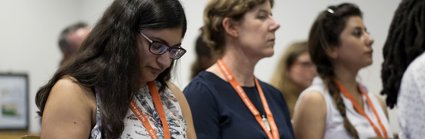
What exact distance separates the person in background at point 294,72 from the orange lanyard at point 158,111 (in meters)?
2.09

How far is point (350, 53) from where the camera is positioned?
10.0 feet

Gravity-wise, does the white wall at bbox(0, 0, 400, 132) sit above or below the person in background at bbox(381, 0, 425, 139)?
below

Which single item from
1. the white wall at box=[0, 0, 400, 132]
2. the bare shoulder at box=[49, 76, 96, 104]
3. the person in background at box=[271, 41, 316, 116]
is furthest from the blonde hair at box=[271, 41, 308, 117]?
the bare shoulder at box=[49, 76, 96, 104]

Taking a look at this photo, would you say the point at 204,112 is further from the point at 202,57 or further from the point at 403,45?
the point at 202,57

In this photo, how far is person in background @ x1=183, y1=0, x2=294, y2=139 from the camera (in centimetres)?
249

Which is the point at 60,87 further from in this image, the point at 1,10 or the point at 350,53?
the point at 1,10

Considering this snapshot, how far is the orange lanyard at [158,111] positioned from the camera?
6.18ft

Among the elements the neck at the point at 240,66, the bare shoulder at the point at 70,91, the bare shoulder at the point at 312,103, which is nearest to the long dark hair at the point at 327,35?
the bare shoulder at the point at 312,103

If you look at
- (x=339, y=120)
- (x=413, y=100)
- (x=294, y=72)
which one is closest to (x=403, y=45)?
(x=413, y=100)

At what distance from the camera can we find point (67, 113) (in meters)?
1.80

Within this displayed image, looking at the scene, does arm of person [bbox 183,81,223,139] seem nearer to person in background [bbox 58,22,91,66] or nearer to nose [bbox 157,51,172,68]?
nose [bbox 157,51,172,68]

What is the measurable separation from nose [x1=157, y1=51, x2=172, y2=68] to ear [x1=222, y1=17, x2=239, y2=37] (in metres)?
0.80

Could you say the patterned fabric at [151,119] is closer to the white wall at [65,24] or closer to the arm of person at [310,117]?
the arm of person at [310,117]

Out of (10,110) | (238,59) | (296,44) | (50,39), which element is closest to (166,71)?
(238,59)
